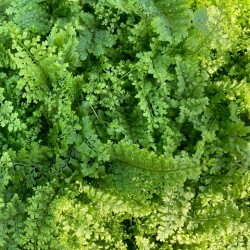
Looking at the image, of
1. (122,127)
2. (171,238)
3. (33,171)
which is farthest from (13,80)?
(171,238)

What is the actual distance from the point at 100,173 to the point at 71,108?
60 centimetres

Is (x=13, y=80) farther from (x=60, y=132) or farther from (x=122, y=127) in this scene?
(x=122, y=127)

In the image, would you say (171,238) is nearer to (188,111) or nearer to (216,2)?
(188,111)

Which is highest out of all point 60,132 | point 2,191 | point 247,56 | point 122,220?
point 247,56

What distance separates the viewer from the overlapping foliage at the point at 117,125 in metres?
2.77

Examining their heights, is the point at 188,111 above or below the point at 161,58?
below

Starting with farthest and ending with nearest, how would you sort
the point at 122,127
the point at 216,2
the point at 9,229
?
the point at 216,2 < the point at 122,127 < the point at 9,229

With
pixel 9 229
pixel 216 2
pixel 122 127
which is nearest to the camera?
pixel 9 229

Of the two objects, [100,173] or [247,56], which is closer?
[100,173]

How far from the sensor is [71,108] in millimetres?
3117

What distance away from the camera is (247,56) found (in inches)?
136

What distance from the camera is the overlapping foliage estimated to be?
2.77m

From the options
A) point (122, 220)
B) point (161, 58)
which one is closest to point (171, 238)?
point (122, 220)

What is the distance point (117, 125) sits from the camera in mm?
2924
